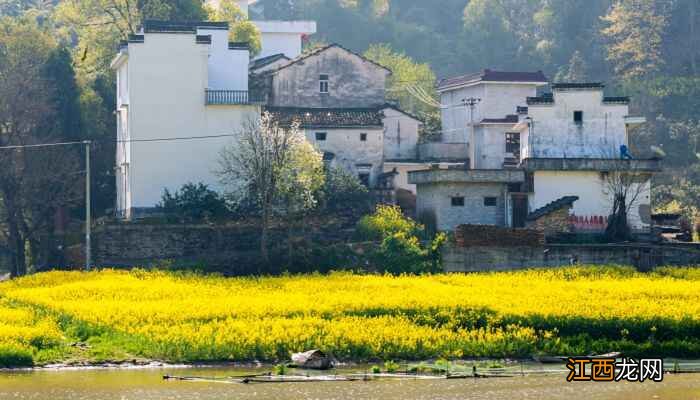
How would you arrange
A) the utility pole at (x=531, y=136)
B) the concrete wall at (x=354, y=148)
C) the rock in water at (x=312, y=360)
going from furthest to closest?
1. the concrete wall at (x=354, y=148)
2. the utility pole at (x=531, y=136)
3. the rock in water at (x=312, y=360)

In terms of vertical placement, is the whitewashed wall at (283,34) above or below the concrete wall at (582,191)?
above

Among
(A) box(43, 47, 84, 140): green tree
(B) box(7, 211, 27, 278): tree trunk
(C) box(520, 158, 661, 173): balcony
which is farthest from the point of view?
(A) box(43, 47, 84, 140): green tree

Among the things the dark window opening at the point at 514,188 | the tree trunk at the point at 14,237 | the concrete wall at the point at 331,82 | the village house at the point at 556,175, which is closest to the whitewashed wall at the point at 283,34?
the concrete wall at the point at 331,82

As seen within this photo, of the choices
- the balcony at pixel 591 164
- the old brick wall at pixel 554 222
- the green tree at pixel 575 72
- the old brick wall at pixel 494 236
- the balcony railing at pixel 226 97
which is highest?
the green tree at pixel 575 72

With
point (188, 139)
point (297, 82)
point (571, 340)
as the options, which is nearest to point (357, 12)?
point (297, 82)

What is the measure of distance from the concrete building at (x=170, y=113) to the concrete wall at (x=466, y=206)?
28.2ft

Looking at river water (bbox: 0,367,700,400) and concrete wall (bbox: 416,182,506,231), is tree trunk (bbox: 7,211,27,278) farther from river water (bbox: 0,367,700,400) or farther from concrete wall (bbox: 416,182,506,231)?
river water (bbox: 0,367,700,400)

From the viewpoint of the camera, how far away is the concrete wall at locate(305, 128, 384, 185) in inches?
2840

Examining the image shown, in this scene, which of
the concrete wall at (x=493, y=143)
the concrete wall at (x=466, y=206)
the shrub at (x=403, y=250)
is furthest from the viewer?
the concrete wall at (x=493, y=143)

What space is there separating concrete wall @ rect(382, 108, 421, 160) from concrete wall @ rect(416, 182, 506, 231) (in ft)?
33.5

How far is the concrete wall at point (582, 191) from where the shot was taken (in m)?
65.4

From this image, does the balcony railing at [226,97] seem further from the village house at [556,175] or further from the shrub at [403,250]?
the shrub at [403,250]

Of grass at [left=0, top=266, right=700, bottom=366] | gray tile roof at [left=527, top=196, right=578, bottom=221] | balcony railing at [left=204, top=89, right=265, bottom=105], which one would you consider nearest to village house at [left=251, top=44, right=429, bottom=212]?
balcony railing at [left=204, top=89, right=265, bottom=105]

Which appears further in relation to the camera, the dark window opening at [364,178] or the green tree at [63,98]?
the dark window opening at [364,178]
